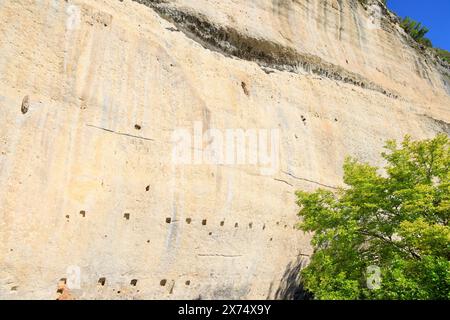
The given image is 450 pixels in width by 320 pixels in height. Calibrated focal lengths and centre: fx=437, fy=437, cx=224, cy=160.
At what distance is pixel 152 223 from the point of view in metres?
11.7

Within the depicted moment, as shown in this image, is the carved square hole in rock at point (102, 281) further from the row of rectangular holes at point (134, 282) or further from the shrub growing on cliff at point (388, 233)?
the shrub growing on cliff at point (388, 233)

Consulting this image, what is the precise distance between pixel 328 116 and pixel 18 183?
42.5ft

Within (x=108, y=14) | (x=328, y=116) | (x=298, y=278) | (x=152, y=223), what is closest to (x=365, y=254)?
(x=298, y=278)

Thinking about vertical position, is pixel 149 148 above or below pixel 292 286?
above

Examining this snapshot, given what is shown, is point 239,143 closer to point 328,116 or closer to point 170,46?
point 170,46

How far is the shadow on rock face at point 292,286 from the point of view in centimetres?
1419

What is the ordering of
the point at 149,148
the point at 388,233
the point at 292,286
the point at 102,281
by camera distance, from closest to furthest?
the point at 102,281
the point at 388,233
the point at 149,148
the point at 292,286

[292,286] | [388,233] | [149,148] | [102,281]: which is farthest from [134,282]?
[388,233]

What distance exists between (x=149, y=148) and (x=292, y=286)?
6.70 m

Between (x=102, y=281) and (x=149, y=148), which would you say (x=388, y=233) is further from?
(x=102, y=281)

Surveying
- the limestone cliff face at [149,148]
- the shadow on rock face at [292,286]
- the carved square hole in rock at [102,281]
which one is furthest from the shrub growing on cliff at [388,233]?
the carved square hole in rock at [102,281]

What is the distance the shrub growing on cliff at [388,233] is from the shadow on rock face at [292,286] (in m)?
2.09

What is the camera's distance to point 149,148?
12266 millimetres

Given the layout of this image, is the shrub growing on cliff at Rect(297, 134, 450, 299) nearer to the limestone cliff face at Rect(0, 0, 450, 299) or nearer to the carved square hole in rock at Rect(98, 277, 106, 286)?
the limestone cliff face at Rect(0, 0, 450, 299)
